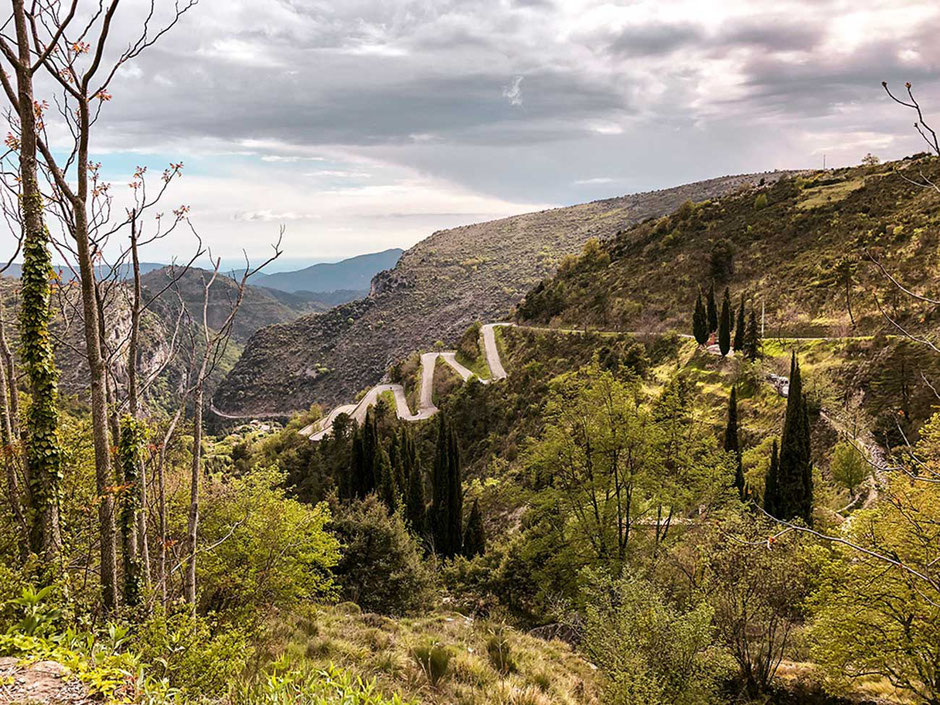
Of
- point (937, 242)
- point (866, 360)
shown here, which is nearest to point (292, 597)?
point (866, 360)

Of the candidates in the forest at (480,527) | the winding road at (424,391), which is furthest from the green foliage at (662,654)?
the winding road at (424,391)

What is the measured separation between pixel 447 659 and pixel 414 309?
360 ft

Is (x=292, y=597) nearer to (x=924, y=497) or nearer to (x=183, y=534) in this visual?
(x=183, y=534)

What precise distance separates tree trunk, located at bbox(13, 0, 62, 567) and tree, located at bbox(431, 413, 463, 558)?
74.4 ft

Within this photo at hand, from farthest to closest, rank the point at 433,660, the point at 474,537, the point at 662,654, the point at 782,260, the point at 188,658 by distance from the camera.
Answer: the point at 782,260 < the point at 474,537 < the point at 662,654 < the point at 433,660 < the point at 188,658

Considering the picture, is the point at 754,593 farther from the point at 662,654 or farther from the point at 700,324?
the point at 700,324

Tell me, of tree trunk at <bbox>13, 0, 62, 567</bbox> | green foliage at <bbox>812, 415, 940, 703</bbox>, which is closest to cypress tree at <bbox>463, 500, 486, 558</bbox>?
green foliage at <bbox>812, 415, 940, 703</bbox>

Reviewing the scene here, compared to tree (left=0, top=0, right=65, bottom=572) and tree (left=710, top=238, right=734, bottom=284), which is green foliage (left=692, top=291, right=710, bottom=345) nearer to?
tree (left=710, top=238, right=734, bottom=284)

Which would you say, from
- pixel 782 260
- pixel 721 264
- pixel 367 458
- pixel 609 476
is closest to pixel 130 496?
pixel 609 476

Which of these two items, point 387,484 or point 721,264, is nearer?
point 387,484

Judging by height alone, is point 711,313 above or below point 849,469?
above

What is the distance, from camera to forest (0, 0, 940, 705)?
300 inches

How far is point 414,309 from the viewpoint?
385ft

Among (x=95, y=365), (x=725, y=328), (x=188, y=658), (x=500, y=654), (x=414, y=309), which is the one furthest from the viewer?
(x=414, y=309)
